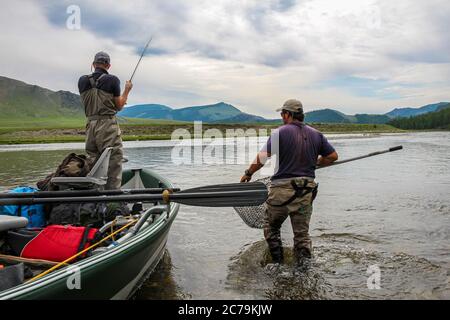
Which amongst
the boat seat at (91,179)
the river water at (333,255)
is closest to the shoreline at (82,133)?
the river water at (333,255)

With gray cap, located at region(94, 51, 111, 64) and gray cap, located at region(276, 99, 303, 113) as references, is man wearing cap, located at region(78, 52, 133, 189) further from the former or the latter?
gray cap, located at region(276, 99, 303, 113)

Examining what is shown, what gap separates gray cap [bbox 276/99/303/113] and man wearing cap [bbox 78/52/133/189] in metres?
3.26

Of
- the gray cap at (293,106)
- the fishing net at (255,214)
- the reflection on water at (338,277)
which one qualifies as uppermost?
the gray cap at (293,106)

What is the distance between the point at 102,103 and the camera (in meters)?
7.61

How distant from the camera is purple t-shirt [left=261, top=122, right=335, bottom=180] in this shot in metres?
6.43

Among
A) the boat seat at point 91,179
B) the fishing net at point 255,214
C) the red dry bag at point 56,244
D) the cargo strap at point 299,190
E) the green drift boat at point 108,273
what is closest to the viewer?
the green drift boat at point 108,273

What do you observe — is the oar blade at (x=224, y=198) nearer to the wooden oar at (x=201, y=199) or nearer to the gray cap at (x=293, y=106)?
the wooden oar at (x=201, y=199)

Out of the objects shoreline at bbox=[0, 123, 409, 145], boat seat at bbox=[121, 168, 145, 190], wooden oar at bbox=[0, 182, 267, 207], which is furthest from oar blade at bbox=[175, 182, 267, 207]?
shoreline at bbox=[0, 123, 409, 145]

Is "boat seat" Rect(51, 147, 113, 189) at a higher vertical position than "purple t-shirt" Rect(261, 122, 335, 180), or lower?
lower

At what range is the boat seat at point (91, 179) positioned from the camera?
6.65m

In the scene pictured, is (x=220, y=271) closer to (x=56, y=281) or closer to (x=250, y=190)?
(x=250, y=190)

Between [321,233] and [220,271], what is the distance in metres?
3.23

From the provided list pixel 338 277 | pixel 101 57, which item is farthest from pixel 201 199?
pixel 101 57
